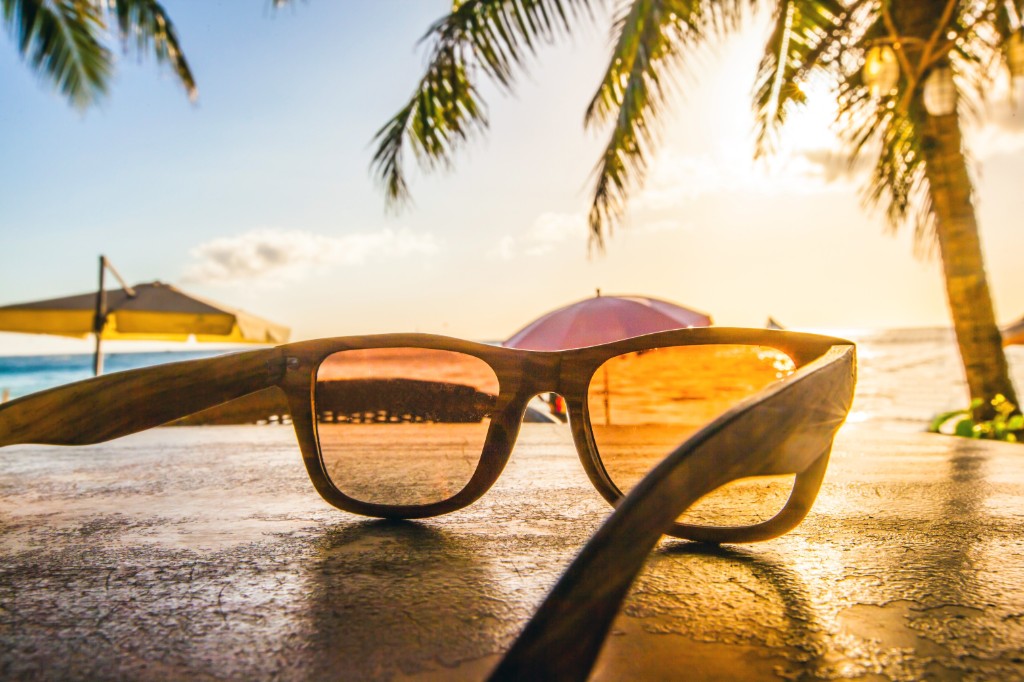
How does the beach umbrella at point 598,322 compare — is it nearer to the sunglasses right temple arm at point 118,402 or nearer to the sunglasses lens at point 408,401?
the sunglasses lens at point 408,401

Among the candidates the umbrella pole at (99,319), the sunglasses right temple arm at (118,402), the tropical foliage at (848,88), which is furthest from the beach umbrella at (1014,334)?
the umbrella pole at (99,319)

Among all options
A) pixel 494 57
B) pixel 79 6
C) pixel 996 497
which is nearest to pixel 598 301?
pixel 494 57

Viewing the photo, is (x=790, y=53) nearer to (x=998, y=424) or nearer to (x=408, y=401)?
(x=998, y=424)

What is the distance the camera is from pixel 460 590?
→ 328mm

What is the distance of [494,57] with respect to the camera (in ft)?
9.89

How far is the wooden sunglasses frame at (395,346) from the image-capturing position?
0.44 metres

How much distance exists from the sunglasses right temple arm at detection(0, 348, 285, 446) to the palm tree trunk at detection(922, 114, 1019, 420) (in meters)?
3.01

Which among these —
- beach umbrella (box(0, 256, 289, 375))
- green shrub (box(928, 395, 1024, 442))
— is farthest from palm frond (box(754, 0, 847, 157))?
beach umbrella (box(0, 256, 289, 375))

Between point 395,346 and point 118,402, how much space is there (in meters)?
0.25

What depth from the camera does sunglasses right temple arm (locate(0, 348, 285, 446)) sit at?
463 mm

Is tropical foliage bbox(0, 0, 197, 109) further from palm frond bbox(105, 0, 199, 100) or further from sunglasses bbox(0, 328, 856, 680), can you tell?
sunglasses bbox(0, 328, 856, 680)

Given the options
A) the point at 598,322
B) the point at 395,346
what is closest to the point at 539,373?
the point at 395,346

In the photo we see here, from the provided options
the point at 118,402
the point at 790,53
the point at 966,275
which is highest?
the point at 790,53

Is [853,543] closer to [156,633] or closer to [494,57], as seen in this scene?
[156,633]
